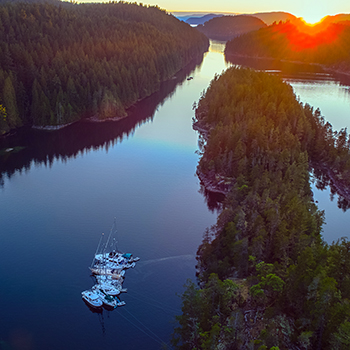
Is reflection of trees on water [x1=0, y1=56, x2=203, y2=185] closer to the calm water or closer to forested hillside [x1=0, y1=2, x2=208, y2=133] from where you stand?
the calm water

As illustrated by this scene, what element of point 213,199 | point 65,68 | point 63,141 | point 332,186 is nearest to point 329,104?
point 332,186

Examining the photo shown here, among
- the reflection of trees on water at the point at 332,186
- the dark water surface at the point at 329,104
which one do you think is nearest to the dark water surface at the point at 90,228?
the dark water surface at the point at 329,104

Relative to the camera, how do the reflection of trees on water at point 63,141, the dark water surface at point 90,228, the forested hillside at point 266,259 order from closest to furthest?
the forested hillside at point 266,259, the dark water surface at point 90,228, the reflection of trees on water at point 63,141

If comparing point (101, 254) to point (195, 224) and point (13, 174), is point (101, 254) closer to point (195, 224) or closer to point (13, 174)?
point (195, 224)

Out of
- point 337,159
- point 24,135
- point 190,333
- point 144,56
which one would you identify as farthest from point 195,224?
point 144,56

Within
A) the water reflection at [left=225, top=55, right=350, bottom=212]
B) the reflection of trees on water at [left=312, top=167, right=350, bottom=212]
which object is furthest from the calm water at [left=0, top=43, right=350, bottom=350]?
the water reflection at [left=225, top=55, right=350, bottom=212]

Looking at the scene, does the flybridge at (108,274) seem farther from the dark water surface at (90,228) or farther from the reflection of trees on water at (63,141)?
the reflection of trees on water at (63,141)
